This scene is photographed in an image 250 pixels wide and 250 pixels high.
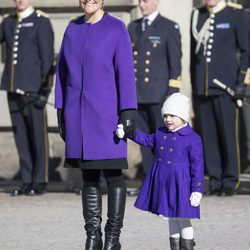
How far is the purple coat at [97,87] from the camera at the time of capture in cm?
779

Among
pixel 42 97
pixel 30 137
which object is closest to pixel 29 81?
pixel 42 97

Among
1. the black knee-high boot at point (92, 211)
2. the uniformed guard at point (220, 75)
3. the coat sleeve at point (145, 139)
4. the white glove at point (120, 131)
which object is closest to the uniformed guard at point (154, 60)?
the uniformed guard at point (220, 75)

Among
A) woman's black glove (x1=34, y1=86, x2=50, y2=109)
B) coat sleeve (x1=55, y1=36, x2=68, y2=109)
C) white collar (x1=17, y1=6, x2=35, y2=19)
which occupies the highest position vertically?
coat sleeve (x1=55, y1=36, x2=68, y2=109)

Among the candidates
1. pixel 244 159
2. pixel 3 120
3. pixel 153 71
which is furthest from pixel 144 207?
pixel 3 120

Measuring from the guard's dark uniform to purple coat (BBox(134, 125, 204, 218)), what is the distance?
3373mm

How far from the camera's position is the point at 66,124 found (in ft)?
26.0

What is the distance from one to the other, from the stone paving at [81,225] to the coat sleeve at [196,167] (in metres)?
0.74

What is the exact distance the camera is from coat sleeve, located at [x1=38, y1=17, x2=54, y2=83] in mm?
11531

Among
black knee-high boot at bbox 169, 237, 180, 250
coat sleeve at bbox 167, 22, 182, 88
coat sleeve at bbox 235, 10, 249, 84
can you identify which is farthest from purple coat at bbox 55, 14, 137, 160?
coat sleeve at bbox 235, 10, 249, 84

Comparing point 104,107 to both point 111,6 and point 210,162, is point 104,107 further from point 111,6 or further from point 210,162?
point 111,6

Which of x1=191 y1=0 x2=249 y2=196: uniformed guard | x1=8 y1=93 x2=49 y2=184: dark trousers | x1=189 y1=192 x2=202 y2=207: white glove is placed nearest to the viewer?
x1=189 y1=192 x2=202 y2=207: white glove

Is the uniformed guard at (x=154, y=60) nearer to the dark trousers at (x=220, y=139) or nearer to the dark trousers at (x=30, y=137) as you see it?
the dark trousers at (x=220, y=139)

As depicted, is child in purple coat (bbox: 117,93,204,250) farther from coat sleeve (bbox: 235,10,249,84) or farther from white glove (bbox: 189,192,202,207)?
coat sleeve (bbox: 235,10,249,84)

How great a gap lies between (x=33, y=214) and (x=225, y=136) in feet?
7.19
